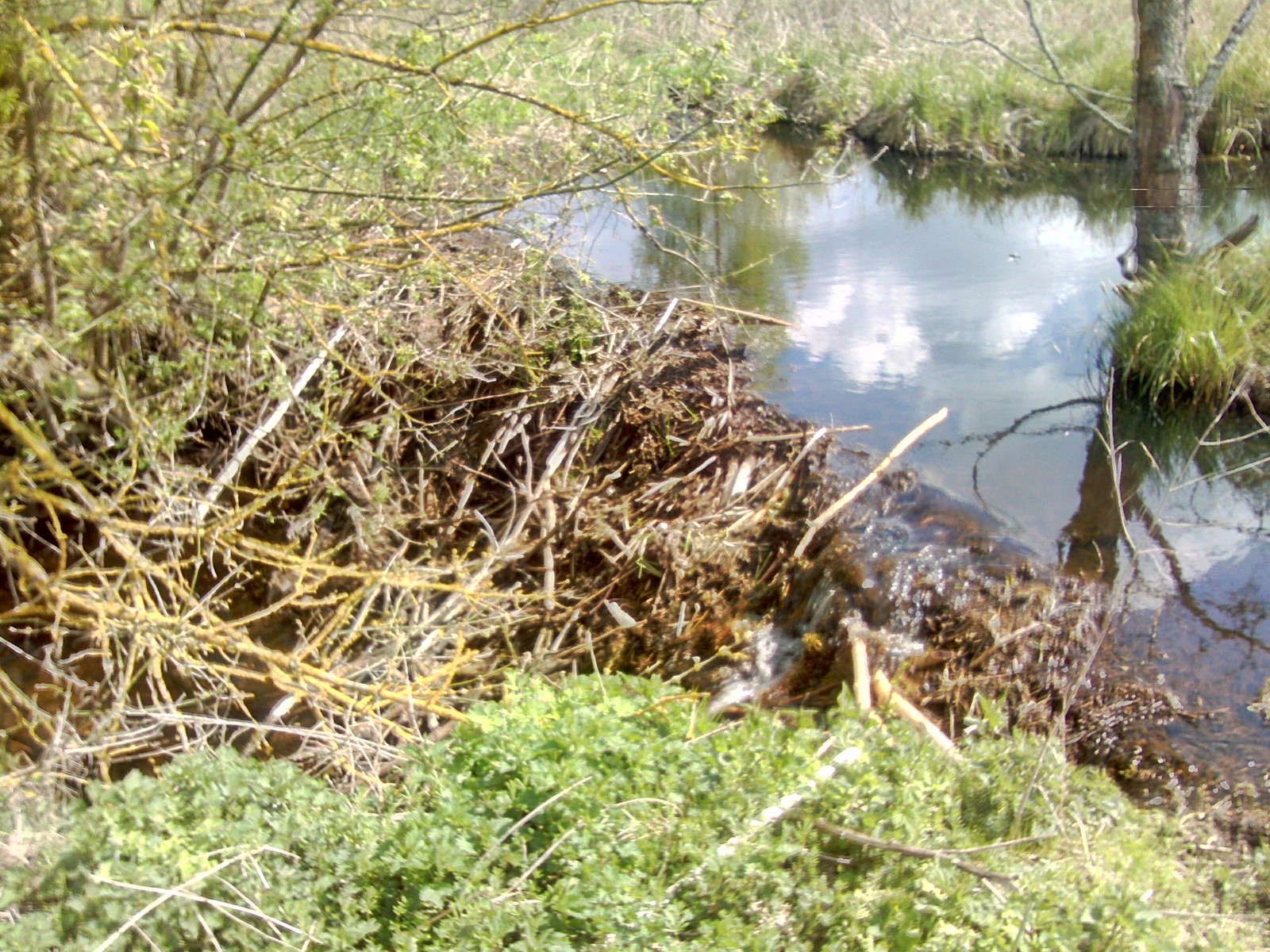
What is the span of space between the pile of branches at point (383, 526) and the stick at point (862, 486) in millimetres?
164

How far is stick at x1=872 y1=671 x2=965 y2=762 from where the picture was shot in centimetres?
272

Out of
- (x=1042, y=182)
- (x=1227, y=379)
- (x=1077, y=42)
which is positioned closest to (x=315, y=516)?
(x=1227, y=379)

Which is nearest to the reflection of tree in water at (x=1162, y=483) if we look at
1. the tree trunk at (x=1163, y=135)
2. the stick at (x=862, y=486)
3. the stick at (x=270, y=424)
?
the stick at (x=862, y=486)

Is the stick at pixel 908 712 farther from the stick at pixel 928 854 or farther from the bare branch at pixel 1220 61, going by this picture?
the bare branch at pixel 1220 61

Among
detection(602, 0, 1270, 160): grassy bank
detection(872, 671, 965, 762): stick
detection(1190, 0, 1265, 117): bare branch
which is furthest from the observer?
detection(602, 0, 1270, 160): grassy bank

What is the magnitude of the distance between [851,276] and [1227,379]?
3311mm

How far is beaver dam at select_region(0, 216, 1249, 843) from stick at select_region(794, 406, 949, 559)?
0.09 feet

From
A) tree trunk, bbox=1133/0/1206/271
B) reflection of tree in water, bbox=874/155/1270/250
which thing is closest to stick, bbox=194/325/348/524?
tree trunk, bbox=1133/0/1206/271

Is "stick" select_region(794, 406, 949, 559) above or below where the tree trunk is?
below

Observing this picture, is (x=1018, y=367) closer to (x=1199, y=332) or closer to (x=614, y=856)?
(x=1199, y=332)

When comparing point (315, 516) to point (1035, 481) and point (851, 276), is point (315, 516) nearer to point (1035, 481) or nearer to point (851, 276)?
point (1035, 481)

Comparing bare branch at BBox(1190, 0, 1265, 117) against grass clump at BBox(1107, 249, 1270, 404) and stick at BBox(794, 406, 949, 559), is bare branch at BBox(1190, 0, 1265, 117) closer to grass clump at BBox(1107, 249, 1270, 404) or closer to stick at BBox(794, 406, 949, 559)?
grass clump at BBox(1107, 249, 1270, 404)

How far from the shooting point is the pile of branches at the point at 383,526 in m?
3.29

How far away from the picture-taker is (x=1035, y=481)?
5.14 m
